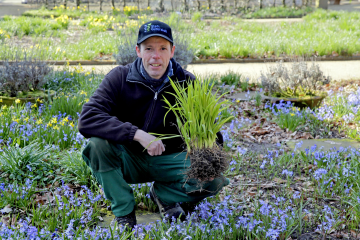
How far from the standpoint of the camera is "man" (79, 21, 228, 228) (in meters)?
2.60

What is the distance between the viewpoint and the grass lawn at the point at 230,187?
2.56 m

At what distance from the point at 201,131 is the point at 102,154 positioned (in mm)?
745

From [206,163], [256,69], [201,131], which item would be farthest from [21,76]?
[256,69]

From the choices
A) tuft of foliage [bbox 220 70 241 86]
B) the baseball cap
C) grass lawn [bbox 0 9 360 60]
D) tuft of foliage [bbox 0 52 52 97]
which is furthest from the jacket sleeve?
tuft of foliage [bbox 220 70 241 86]

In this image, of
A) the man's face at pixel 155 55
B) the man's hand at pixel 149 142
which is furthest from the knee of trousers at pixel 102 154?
the man's face at pixel 155 55

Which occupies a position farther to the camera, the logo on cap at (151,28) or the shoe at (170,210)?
the shoe at (170,210)

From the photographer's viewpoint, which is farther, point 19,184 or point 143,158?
point 19,184

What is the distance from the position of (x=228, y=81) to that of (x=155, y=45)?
4.23 metres

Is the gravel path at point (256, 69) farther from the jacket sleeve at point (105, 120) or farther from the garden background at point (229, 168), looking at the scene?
the jacket sleeve at point (105, 120)

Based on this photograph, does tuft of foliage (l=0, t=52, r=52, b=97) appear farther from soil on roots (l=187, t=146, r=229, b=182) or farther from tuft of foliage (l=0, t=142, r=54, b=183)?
soil on roots (l=187, t=146, r=229, b=182)

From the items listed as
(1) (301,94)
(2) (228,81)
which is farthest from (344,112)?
(2) (228,81)

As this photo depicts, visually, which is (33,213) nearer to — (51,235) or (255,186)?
(51,235)

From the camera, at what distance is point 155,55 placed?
280 cm

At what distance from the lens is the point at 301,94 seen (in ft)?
18.5
